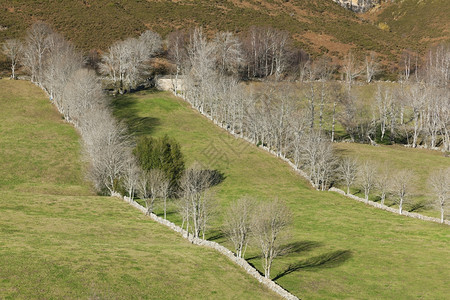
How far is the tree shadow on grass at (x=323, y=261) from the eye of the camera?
43059mm

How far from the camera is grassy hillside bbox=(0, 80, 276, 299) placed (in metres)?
32.8

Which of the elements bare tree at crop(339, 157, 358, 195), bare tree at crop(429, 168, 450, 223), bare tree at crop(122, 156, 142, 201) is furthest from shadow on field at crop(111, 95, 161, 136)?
bare tree at crop(429, 168, 450, 223)

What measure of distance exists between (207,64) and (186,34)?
44159mm

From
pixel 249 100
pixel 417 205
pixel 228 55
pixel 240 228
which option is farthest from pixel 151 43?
pixel 240 228

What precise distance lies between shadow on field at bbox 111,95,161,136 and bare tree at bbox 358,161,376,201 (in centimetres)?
4460

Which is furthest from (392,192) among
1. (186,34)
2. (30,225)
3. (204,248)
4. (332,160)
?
(186,34)

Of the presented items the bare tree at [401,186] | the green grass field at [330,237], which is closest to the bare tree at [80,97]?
the green grass field at [330,237]

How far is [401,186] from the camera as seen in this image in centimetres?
6103

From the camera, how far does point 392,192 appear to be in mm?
64562

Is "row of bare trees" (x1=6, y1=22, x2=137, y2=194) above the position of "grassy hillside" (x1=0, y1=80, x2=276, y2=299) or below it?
above

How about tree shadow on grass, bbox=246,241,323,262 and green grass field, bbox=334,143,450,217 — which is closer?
tree shadow on grass, bbox=246,241,323,262

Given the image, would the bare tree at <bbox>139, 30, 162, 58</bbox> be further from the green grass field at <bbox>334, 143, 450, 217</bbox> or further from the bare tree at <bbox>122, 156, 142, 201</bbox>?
the green grass field at <bbox>334, 143, 450, 217</bbox>

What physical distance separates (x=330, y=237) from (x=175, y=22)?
133521mm

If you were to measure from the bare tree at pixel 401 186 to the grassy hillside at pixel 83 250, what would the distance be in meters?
32.2
